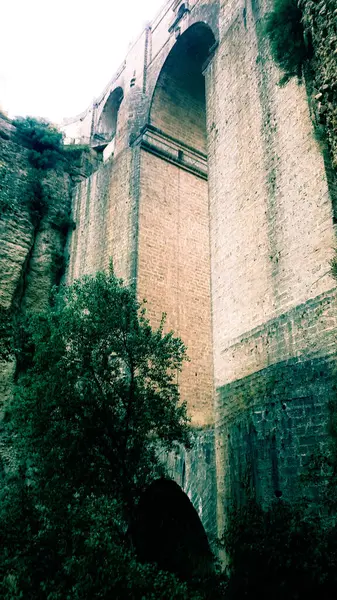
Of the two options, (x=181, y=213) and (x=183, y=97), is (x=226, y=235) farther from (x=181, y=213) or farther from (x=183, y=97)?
(x=183, y=97)

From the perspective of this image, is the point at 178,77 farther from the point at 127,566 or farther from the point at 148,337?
the point at 127,566

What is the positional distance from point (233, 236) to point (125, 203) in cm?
598

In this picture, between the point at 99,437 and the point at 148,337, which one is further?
the point at 148,337

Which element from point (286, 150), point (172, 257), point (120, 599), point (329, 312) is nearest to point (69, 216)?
point (172, 257)

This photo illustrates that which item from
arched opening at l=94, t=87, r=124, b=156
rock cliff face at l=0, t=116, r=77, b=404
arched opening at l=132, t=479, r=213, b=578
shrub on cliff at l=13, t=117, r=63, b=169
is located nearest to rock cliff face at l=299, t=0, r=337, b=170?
arched opening at l=132, t=479, r=213, b=578

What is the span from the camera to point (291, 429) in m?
6.45

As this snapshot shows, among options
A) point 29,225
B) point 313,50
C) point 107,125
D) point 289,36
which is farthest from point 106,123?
point 313,50

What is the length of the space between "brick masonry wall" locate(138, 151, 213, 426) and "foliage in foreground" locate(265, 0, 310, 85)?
640 centimetres

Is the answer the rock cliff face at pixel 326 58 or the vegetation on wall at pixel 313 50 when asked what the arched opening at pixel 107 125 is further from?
the rock cliff face at pixel 326 58

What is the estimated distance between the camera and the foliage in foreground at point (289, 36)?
7008mm

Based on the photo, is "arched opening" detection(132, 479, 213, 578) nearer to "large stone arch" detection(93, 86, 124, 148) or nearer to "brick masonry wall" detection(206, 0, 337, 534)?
"brick masonry wall" detection(206, 0, 337, 534)

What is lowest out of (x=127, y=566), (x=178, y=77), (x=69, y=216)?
(x=127, y=566)

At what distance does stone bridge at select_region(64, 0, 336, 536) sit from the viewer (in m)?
6.69

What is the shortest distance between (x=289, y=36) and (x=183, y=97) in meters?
9.11
